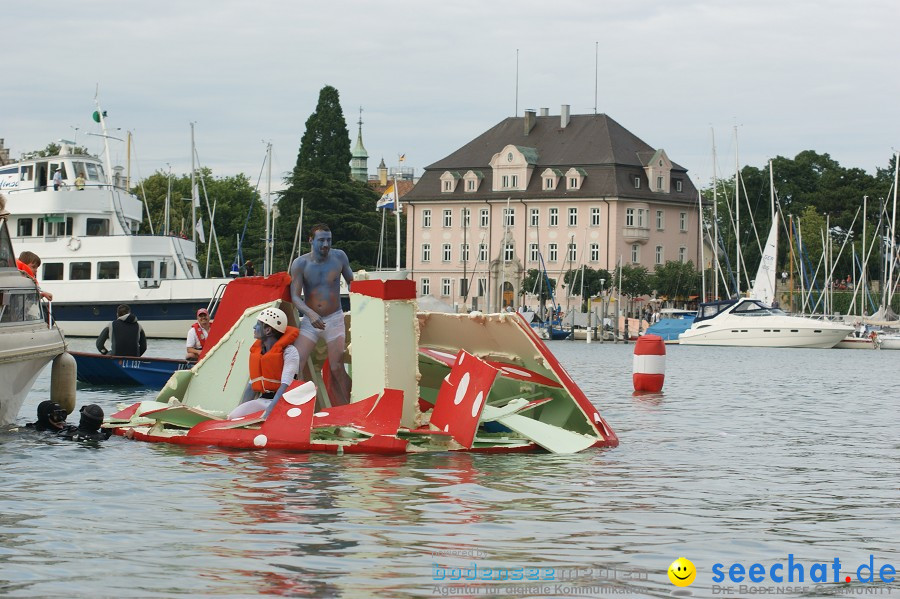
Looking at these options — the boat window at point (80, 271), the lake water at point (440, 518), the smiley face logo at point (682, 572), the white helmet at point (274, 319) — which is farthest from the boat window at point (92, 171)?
the smiley face logo at point (682, 572)

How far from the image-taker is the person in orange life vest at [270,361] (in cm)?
1512

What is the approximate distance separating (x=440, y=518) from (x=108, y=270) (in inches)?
1760

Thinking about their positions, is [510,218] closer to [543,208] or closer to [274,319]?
[543,208]

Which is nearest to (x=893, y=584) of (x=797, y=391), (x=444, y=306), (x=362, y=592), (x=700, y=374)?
(x=362, y=592)

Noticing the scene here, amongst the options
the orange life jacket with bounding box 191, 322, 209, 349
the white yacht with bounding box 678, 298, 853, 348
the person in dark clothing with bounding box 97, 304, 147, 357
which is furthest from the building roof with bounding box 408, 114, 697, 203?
the orange life jacket with bounding box 191, 322, 209, 349

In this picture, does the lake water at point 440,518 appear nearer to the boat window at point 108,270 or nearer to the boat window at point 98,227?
the boat window at point 98,227

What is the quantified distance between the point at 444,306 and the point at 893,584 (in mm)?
90535

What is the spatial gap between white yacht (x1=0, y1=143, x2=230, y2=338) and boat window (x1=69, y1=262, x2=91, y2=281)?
37mm

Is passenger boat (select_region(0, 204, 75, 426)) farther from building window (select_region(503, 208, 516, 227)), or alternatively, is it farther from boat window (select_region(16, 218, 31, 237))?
building window (select_region(503, 208, 516, 227))

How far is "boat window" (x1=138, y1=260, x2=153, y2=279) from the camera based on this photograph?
5375cm

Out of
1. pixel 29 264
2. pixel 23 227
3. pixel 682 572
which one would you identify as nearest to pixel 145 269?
pixel 23 227

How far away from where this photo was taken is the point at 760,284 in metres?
78.9

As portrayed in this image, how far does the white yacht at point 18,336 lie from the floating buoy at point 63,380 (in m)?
0.13

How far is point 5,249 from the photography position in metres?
16.3
